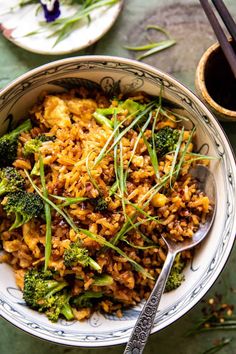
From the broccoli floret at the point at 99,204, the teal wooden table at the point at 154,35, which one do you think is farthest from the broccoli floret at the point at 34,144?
the teal wooden table at the point at 154,35

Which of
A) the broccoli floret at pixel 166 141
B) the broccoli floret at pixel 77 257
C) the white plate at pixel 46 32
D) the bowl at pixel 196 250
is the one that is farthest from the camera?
the white plate at pixel 46 32

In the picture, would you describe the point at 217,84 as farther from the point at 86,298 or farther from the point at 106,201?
the point at 86,298

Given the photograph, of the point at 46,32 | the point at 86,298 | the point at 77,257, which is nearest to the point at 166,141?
the point at 77,257

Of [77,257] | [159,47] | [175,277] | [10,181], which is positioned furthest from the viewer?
[159,47]

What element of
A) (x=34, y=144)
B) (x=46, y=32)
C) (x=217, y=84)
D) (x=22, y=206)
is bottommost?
(x=217, y=84)

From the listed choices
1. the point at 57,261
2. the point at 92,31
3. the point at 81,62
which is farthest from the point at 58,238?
the point at 92,31

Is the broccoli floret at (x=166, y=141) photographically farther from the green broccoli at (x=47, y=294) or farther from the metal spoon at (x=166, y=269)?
the green broccoli at (x=47, y=294)
